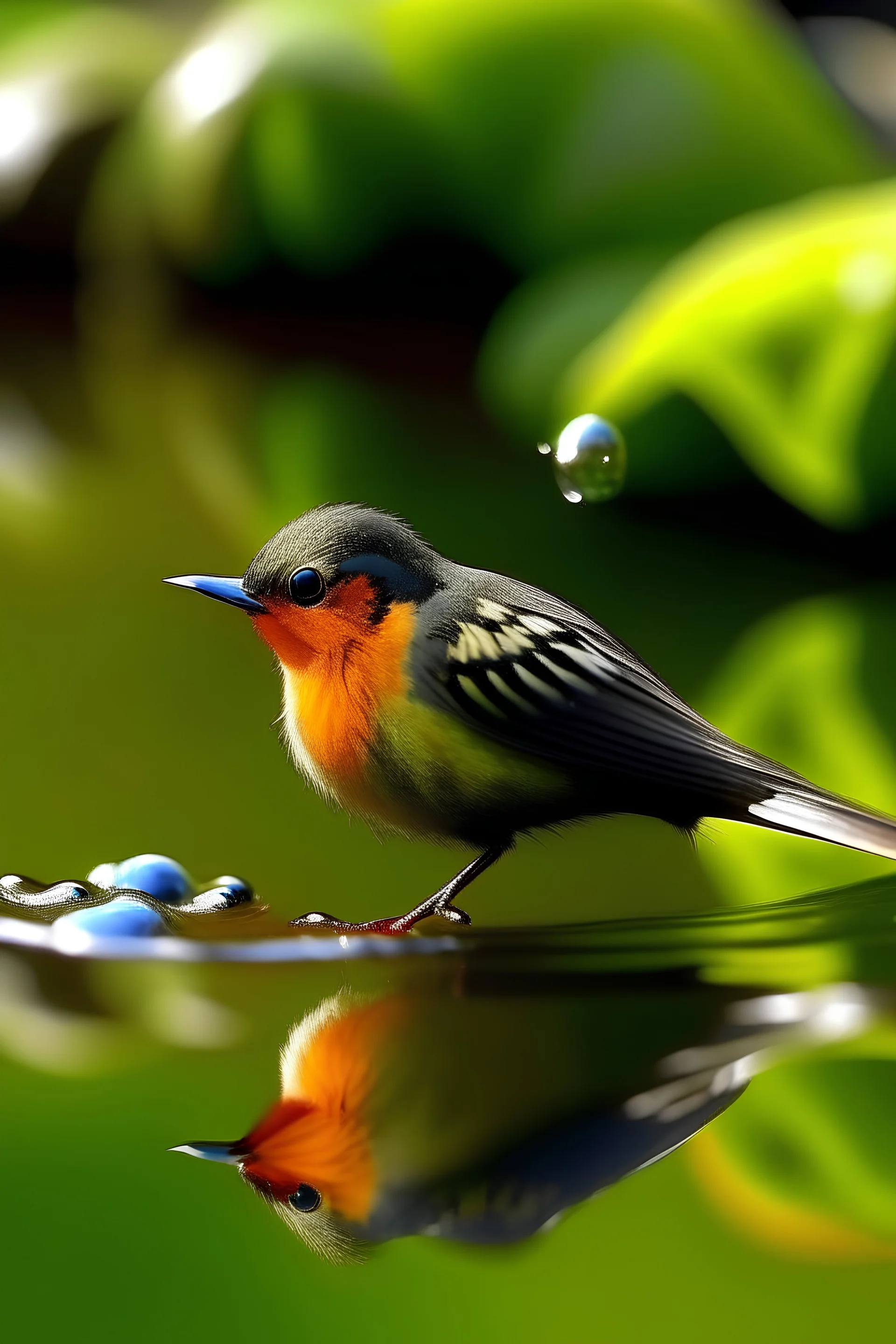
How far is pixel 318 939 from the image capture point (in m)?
0.25

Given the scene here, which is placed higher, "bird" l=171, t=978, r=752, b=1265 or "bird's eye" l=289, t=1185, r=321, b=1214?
"bird" l=171, t=978, r=752, b=1265

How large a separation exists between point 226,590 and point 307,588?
0.04 feet

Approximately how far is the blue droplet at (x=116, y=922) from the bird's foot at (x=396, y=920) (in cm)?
2

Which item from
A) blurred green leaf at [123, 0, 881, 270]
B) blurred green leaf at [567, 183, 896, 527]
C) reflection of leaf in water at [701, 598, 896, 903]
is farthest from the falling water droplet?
blurred green leaf at [123, 0, 881, 270]

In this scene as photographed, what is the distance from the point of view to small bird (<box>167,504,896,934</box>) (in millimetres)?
227

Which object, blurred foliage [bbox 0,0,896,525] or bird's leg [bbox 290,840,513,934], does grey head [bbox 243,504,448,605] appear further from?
blurred foliage [bbox 0,0,896,525]

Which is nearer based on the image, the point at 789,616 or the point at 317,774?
the point at 317,774

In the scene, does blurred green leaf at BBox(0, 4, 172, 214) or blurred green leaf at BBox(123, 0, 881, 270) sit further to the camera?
blurred green leaf at BBox(0, 4, 172, 214)

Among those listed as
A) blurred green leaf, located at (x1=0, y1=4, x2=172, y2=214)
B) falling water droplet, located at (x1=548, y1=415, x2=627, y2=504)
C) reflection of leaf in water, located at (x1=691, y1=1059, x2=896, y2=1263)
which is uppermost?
blurred green leaf, located at (x1=0, y1=4, x2=172, y2=214)

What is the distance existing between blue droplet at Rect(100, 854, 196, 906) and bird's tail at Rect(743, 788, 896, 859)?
0.10m

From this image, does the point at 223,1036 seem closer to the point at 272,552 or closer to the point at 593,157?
the point at 272,552

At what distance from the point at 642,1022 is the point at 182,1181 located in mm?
73

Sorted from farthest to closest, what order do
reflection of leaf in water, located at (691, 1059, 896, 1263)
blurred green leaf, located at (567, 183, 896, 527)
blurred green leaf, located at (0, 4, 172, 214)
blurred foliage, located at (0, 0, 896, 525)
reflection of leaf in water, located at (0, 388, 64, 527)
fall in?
blurred green leaf, located at (0, 4, 172, 214) → blurred foliage, located at (0, 0, 896, 525) → reflection of leaf in water, located at (0, 388, 64, 527) → blurred green leaf, located at (567, 183, 896, 527) → reflection of leaf in water, located at (691, 1059, 896, 1263)

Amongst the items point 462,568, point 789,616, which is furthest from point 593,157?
point 462,568
